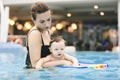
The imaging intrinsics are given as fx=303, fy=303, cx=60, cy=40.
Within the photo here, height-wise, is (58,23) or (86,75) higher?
(58,23)

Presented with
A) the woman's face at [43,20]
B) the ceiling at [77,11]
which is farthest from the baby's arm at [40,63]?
the ceiling at [77,11]

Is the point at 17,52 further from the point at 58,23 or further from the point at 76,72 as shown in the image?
the point at 58,23

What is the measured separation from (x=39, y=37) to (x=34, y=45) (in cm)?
11

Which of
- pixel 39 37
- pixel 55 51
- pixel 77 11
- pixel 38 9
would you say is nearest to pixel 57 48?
pixel 55 51

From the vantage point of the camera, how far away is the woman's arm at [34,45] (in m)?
3.46

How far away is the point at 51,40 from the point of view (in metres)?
3.58

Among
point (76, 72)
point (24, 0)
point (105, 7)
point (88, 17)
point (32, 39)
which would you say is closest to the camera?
point (76, 72)

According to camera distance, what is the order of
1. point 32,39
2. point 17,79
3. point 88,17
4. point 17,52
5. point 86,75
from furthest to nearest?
point 88,17, point 17,52, point 32,39, point 86,75, point 17,79

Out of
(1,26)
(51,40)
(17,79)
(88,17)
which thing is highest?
(88,17)

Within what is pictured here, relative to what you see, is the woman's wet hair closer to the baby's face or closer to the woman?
the woman

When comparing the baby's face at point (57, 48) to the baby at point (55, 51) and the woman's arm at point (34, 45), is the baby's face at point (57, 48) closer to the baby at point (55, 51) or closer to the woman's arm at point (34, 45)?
the baby at point (55, 51)

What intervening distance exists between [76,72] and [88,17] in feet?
65.8

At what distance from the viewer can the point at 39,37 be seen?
3484 millimetres

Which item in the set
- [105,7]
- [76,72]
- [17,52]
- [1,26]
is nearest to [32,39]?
[76,72]
